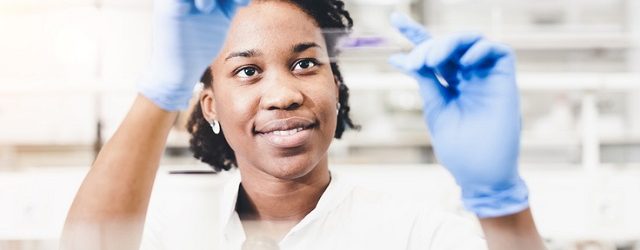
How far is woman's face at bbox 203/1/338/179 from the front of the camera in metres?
1.40

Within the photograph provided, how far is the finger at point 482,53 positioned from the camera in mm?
1302

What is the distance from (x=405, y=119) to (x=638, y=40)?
0.52 meters

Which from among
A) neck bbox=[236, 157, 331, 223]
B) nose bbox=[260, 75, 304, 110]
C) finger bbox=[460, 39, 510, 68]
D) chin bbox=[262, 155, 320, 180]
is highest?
finger bbox=[460, 39, 510, 68]

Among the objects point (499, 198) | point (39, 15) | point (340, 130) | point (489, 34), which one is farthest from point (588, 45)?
point (39, 15)

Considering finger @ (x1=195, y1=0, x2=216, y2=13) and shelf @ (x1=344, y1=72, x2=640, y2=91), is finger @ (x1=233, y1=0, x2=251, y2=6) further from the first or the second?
shelf @ (x1=344, y1=72, x2=640, y2=91)

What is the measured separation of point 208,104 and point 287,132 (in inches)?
6.6

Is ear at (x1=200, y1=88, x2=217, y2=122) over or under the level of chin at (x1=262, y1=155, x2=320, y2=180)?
over

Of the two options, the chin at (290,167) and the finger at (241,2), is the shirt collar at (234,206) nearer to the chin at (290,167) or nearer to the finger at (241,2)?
the chin at (290,167)

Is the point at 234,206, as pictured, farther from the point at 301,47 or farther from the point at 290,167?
the point at 301,47

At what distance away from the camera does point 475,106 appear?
134 cm

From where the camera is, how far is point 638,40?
59.7 inches

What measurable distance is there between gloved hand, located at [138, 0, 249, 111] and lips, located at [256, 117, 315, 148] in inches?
6.5

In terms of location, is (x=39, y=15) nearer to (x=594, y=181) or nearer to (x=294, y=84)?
(x=294, y=84)

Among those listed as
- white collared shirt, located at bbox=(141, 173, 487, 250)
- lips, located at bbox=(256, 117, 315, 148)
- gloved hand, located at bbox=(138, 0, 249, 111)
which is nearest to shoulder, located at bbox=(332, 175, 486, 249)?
white collared shirt, located at bbox=(141, 173, 487, 250)
